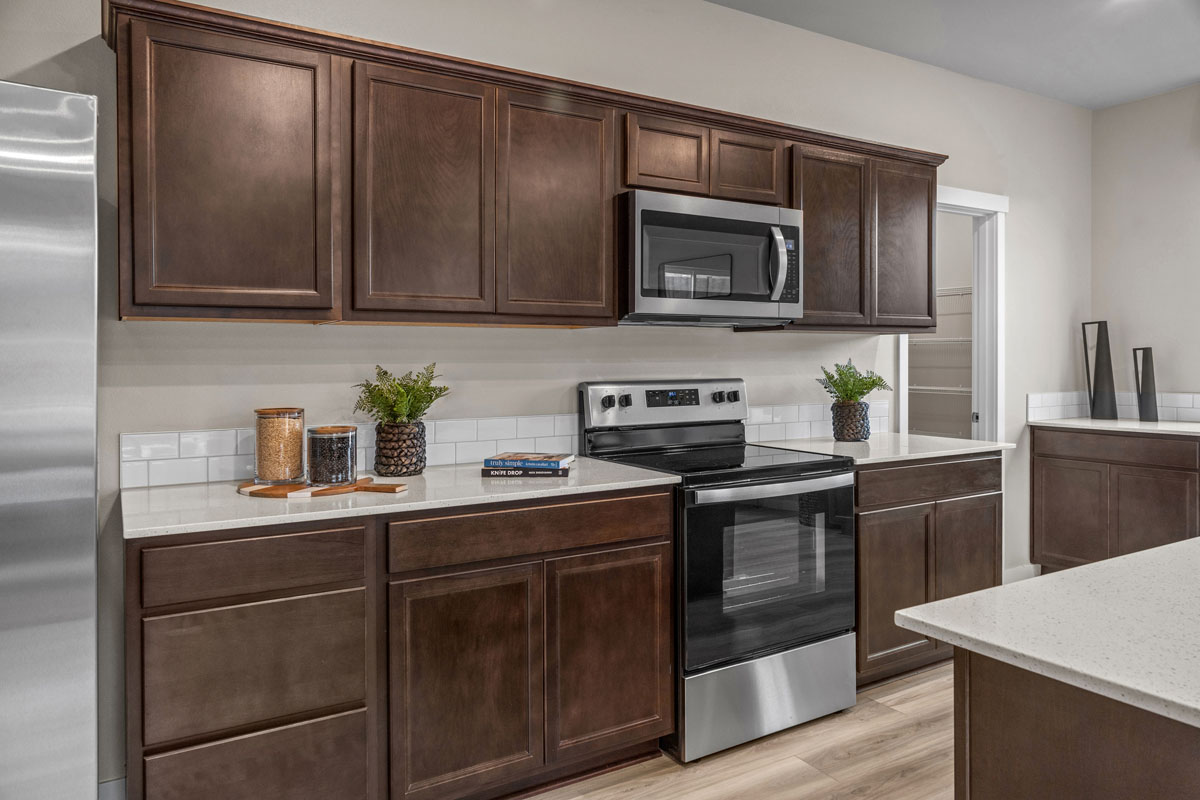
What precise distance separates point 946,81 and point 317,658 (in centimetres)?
405

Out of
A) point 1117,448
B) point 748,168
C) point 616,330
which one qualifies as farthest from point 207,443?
point 1117,448

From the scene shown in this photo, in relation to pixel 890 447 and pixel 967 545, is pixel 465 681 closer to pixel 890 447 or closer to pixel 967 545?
pixel 890 447

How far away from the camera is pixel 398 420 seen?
2465 millimetres

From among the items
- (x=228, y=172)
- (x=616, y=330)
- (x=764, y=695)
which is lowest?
(x=764, y=695)

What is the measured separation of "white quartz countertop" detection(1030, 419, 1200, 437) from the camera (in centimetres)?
383

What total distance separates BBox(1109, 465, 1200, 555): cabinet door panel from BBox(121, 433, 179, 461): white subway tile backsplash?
4.32m

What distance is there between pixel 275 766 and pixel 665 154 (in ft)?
7.30

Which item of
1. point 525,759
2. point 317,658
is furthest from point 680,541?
point 317,658

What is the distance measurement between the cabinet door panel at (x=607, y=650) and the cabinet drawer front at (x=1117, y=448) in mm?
2971

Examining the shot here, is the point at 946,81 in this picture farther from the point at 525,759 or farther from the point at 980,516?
the point at 525,759

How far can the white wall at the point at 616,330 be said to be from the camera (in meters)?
2.23

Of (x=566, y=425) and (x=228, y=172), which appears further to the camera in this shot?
(x=566, y=425)

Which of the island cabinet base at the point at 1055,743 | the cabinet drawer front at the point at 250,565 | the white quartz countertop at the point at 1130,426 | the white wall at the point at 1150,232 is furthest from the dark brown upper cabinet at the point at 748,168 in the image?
the white wall at the point at 1150,232

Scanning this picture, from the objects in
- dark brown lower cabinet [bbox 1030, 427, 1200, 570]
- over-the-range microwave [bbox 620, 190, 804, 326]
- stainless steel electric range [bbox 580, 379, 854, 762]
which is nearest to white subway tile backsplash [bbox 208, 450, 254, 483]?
stainless steel electric range [bbox 580, 379, 854, 762]
